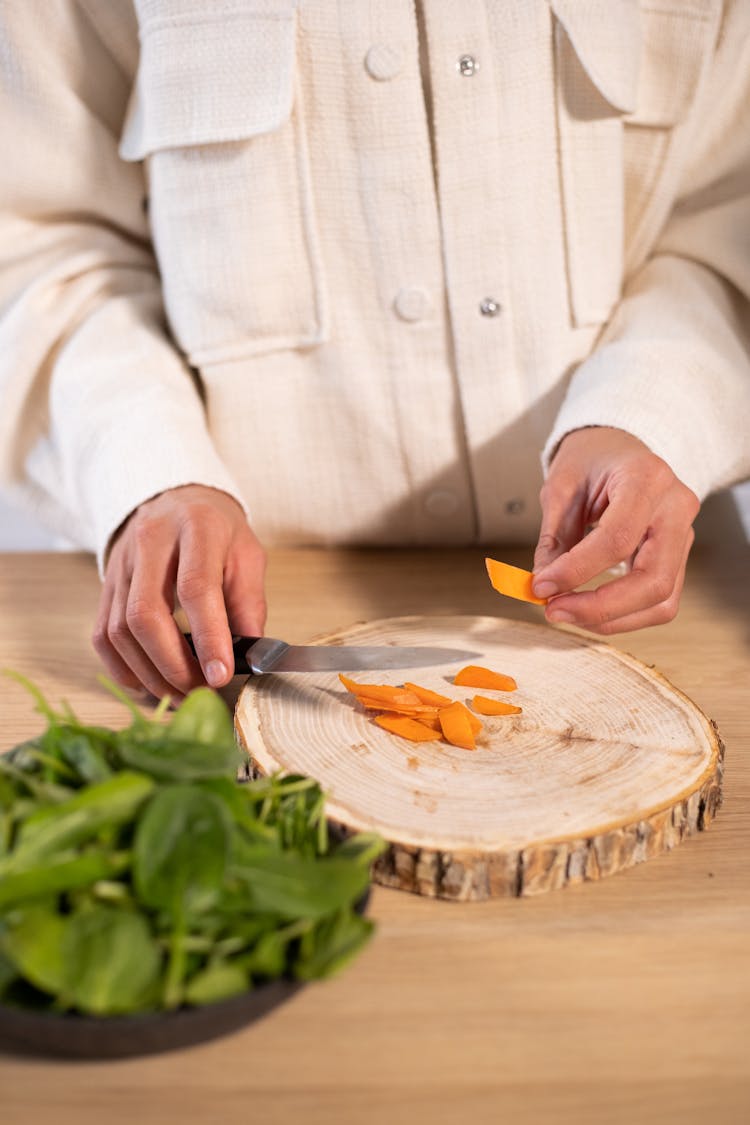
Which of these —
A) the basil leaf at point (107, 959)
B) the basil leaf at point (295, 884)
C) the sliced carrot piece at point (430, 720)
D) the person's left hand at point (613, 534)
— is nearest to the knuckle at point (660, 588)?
the person's left hand at point (613, 534)

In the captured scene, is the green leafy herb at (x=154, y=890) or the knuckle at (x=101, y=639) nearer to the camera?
the green leafy herb at (x=154, y=890)

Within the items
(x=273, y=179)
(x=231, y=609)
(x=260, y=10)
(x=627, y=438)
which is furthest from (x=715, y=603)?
(x=260, y=10)

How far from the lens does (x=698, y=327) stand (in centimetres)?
113

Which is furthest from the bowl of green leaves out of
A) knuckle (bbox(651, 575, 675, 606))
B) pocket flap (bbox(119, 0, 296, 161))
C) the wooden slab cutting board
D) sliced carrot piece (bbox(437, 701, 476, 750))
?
pocket flap (bbox(119, 0, 296, 161))

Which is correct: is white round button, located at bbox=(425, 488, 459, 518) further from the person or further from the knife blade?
the knife blade

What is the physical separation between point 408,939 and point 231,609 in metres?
0.38

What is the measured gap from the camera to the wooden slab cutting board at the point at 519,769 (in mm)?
716

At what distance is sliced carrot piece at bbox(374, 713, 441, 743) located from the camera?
32.8 inches

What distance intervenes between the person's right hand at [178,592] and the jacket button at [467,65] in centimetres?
47

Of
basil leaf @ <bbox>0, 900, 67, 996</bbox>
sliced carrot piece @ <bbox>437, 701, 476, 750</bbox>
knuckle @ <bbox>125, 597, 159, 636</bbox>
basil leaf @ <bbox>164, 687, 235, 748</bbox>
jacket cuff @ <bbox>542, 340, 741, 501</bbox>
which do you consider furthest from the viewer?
jacket cuff @ <bbox>542, 340, 741, 501</bbox>

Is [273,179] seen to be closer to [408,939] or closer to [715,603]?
[715,603]

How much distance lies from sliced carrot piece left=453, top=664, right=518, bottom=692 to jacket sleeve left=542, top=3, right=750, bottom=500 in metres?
A: 0.26

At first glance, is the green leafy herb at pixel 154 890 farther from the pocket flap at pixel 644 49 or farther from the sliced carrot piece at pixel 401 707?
the pocket flap at pixel 644 49

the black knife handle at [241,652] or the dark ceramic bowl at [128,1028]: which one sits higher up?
the dark ceramic bowl at [128,1028]
